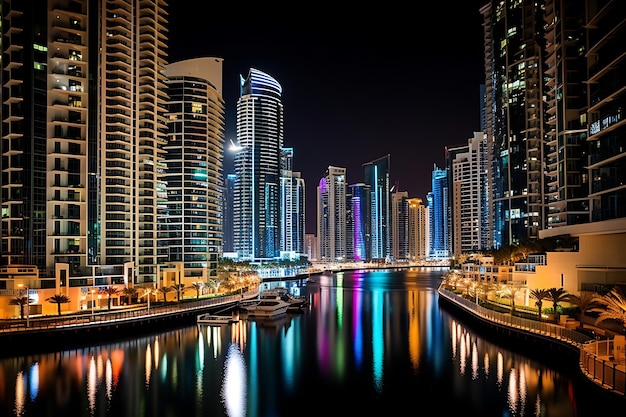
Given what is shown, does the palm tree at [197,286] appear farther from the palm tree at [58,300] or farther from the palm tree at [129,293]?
the palm tree at [58,300]

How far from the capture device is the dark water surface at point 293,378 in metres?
31.8

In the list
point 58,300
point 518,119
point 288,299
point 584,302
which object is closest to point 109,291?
point 58,300

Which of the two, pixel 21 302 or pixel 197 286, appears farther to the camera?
pixel 197 286

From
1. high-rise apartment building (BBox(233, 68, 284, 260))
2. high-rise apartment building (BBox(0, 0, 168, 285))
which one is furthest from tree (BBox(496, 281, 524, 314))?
high-rise apartment building (BBox(233, 68, 284, 260))

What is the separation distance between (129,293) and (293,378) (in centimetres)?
3363

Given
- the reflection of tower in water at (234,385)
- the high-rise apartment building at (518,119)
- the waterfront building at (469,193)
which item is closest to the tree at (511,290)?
the reflection of tower in water at (234,385)

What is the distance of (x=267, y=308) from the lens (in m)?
70.5

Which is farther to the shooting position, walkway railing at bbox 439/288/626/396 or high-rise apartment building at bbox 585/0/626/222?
high-rise apartment building at bbox 585/0/626/222

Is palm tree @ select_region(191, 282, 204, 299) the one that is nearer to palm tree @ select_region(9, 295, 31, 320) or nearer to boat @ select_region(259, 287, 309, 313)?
boat @ select_region(259, 287, 309, 313)

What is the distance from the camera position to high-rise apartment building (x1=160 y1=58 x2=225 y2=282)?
90812 mm

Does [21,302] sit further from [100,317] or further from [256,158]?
[256,158]

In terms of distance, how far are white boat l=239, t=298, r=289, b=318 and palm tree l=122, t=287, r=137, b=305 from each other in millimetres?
14375

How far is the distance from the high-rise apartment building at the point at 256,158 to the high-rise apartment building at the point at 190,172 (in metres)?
90.2

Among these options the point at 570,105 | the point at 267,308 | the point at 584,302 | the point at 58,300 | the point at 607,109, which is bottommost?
the point at 267,308
